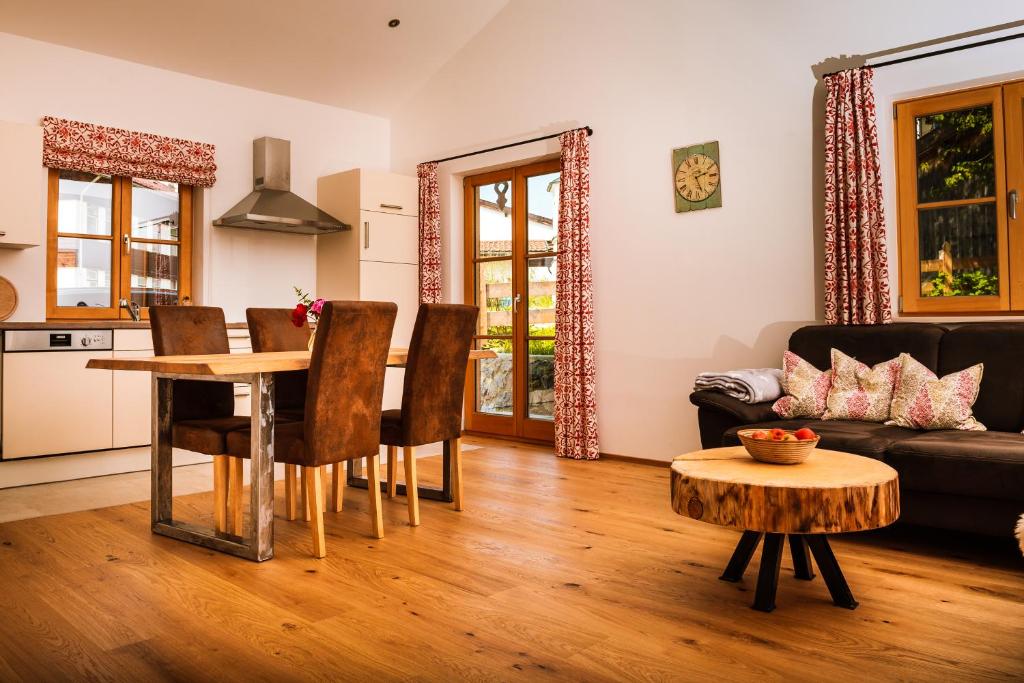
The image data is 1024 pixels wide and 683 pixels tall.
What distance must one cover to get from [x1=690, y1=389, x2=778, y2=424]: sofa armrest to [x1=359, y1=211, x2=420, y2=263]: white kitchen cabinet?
3.21m

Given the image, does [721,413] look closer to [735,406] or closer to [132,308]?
[735,406]

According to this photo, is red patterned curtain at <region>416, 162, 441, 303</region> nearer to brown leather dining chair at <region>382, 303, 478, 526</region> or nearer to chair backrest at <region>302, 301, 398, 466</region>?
brown leather dining chair at <region>382, 303, 478, 526</region>

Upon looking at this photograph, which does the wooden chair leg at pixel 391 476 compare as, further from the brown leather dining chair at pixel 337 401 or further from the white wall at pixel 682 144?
the white wall at pixel 682 144

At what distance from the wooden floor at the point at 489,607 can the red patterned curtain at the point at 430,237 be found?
304 cm

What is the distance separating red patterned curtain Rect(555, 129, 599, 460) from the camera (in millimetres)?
5121

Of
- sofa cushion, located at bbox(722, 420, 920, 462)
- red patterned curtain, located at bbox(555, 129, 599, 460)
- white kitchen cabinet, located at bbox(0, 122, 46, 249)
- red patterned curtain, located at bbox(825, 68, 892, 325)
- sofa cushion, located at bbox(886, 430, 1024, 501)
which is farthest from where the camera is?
red patterned curtain, located at bbox(555, 129, 599, 460)

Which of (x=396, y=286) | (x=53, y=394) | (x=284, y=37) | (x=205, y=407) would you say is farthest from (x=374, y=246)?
(x=205, y=407)

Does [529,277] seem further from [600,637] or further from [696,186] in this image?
[600,637]

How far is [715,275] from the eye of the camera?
4609mm

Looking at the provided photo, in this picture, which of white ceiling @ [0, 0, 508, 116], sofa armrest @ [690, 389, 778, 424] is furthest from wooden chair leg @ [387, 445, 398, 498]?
white ceiling @ [0, 0, 508, 116]

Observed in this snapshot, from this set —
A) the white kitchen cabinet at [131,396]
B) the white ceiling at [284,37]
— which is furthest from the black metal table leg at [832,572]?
the white ceiling at [284,37]

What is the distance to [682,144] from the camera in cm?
477

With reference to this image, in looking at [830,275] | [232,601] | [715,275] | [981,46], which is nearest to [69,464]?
[232,601]

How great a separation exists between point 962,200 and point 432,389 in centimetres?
280
